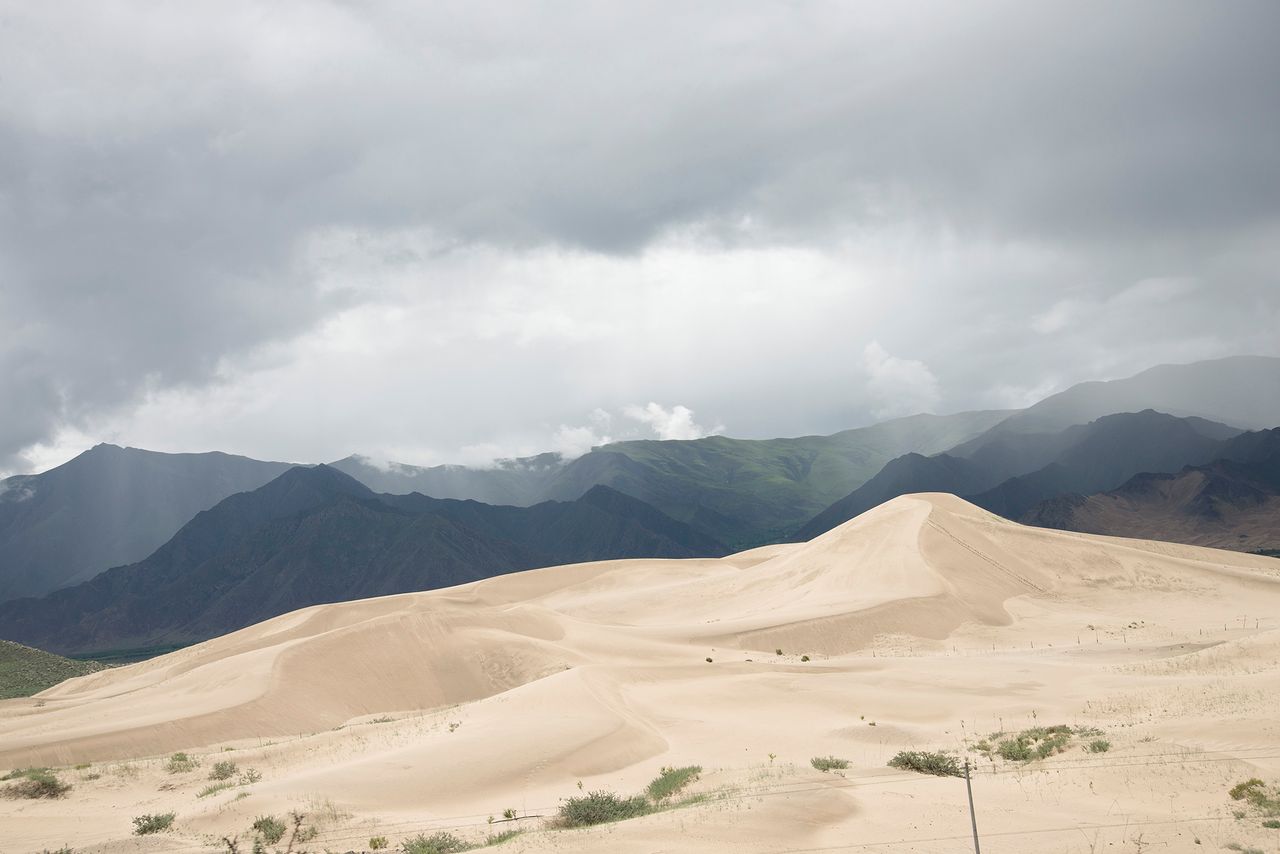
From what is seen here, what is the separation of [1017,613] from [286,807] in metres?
55.5

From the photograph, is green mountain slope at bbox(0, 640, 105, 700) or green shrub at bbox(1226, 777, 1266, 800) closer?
green shrub at bbox(1226, 777, 1266, 800)

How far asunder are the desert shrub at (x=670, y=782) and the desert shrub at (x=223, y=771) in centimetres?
1433

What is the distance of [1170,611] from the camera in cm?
6341

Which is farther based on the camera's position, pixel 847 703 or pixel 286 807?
pixel 847 703

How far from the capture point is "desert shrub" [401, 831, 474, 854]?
1784cm

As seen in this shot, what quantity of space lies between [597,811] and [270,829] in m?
7.49

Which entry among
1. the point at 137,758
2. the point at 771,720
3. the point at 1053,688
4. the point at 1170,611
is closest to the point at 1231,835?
the point at 771,720

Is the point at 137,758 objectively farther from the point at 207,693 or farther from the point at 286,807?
the point at 286,807

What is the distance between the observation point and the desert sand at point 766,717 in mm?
18672

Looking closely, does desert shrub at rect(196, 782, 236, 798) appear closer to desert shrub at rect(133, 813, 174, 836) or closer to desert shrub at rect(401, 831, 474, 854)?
desert shrub at rect(133, 813, 174, 836)

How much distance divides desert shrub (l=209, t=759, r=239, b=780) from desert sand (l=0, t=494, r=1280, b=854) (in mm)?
501

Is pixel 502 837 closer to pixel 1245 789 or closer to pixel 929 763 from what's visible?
pixel 929 763

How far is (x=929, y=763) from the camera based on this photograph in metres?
22.8

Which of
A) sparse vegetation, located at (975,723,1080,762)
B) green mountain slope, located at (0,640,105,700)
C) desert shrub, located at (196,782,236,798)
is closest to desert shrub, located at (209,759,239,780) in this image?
desert shrub, located at (196,782,236,798)
